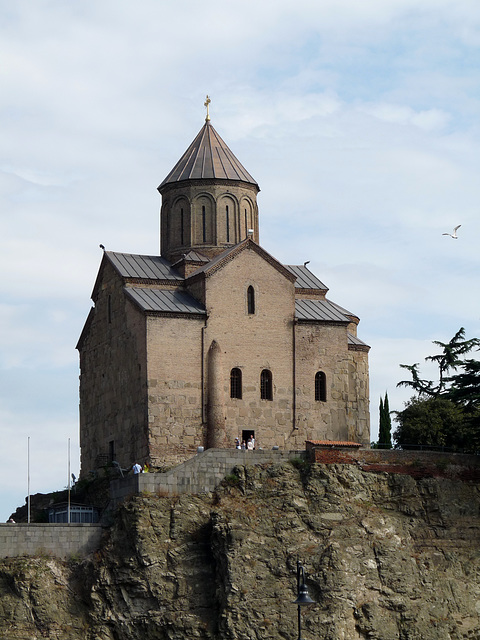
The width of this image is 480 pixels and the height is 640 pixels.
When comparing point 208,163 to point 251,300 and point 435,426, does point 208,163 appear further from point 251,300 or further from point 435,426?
point 435,426

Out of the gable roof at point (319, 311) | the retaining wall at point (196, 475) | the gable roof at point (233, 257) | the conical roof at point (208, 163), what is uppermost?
the conical roof at point (208, 163)

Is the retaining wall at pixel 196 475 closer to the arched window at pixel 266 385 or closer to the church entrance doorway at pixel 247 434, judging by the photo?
the church entrance doorway at pixel 247 434

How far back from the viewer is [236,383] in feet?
198

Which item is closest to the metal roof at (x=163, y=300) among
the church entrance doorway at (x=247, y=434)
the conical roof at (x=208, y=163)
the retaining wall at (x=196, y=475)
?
the church entrance doorway at (x=247, y=434)

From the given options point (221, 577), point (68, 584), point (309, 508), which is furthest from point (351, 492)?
point (68, 584)

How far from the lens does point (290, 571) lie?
173ft

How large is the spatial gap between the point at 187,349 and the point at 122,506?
8108 mm

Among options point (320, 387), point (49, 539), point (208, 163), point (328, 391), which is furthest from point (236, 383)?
point (208, 163)

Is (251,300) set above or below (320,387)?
above

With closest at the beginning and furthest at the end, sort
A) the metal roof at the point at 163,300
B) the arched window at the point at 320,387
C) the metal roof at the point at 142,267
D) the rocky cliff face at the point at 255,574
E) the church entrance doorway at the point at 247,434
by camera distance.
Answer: the rocky cliff face at the point at 255,574 → the metal roof at the point at 163,300 → the church entrance doorway at the point at 247,434 → the arched window at the point at 320,387 → the metal roof at the point at 142,267

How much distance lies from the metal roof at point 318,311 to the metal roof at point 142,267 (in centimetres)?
554

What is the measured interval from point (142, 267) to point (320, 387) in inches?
374

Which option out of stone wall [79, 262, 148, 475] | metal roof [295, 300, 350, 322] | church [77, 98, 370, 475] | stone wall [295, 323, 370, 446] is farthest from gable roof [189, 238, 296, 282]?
stone wall [79, 262, 148, 475]

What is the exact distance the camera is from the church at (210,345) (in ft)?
193
